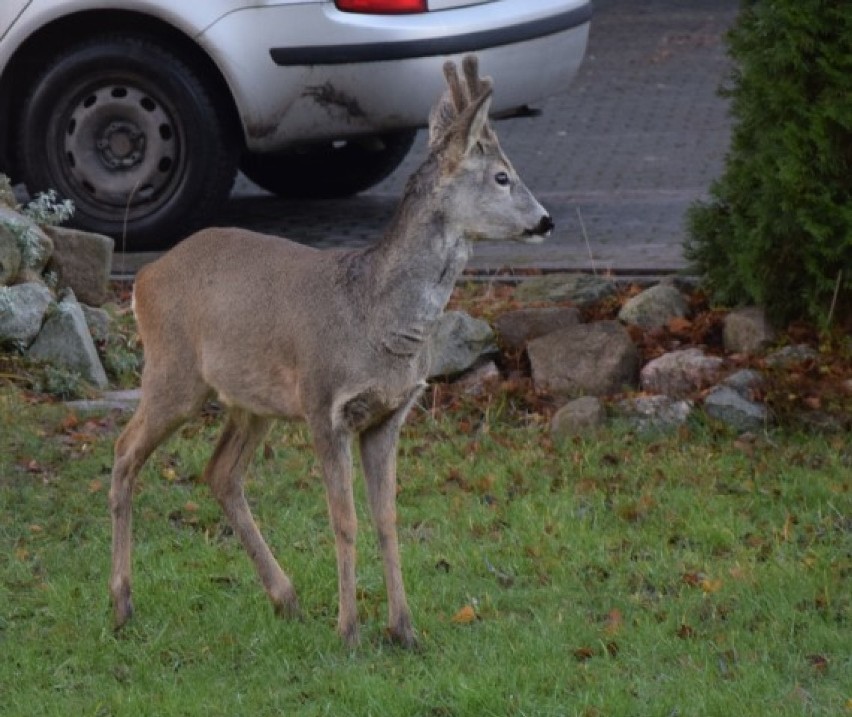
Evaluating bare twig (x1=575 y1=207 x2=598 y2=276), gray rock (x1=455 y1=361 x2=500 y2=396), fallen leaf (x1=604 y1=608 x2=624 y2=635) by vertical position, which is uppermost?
fallen leaf (x1=604 y1=608 x2=624 y2=635)

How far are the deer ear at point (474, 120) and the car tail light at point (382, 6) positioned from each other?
14.6ft

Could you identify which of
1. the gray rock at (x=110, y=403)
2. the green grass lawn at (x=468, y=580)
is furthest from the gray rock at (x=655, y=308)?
the gray rock at (x=110, y=403)

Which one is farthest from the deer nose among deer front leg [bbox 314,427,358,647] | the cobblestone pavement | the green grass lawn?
the cobblestone pavement

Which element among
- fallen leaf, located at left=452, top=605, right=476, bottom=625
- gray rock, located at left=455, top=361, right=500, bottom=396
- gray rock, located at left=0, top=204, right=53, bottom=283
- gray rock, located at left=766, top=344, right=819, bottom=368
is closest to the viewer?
fallen leaf, located at left=452, top=605, right=476, bottom=625

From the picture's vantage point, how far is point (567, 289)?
9.03 meters

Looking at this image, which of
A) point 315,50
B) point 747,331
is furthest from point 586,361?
point 315,50

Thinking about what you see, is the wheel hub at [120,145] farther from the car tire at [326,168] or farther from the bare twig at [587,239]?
the bare twig at [587,239]

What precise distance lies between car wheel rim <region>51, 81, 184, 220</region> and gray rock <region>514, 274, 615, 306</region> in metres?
2.11

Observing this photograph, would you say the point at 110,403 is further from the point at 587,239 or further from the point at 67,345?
the point at 587,239

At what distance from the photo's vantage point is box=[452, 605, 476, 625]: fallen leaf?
6.02m

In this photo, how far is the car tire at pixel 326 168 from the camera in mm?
11898

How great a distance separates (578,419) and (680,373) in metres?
0.55

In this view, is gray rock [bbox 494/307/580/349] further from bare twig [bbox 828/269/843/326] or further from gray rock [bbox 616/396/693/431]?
bare twig [bbox 828/269/843/326]

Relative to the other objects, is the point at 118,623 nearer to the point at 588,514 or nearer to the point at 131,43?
the point at 588,514
